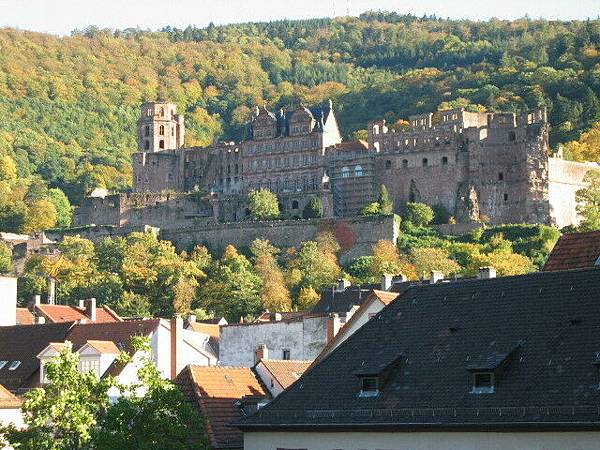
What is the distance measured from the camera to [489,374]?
1382 inches

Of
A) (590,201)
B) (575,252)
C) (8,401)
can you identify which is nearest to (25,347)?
(8,401)

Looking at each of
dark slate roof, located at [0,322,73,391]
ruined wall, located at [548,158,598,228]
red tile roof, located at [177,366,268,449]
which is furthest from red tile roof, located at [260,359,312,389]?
ruined wall, located at [548,158,598,228]

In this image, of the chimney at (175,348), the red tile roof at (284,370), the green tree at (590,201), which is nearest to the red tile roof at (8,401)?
the red tile roof at (284,370)

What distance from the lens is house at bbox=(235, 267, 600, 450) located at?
33.7m

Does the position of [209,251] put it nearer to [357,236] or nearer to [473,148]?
[357,236]

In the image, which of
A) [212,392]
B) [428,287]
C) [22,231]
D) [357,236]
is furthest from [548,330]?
[22,231]

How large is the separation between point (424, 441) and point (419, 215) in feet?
364

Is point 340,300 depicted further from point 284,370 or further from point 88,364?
→ point 284,370

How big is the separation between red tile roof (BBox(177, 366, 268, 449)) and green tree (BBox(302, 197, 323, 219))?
339ft

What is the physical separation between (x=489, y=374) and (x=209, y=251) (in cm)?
11788

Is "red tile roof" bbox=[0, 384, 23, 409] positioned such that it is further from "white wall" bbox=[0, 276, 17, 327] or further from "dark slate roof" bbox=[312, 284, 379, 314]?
"dark slate roof" bbox=[312, 284, 379, 314]

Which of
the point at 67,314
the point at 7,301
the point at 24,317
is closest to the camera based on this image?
the point at 7,301

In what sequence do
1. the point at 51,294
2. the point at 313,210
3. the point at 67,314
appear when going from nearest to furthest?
1. the point at 67,314
2. the point at 51,294
3. the point at 313,210

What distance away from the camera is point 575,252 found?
140ft
